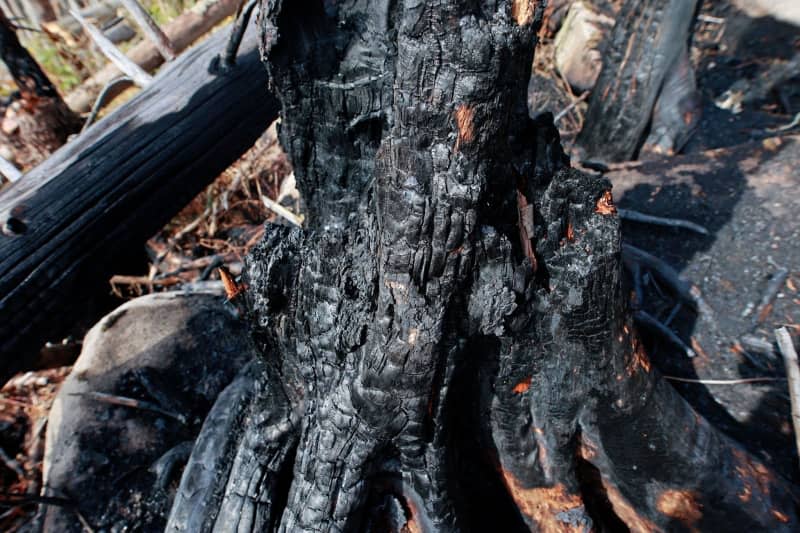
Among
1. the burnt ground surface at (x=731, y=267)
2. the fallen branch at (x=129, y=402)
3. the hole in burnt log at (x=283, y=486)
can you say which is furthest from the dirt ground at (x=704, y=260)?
the hole in burnt log at (x=283, y=486)

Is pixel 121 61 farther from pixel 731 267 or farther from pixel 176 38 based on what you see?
pixel 731 267

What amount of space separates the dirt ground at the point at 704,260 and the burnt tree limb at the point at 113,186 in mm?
431

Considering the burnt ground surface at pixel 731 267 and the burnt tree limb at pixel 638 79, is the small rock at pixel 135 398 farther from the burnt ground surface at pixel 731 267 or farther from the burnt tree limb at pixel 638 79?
the burnt tree limb at pixel 638 79

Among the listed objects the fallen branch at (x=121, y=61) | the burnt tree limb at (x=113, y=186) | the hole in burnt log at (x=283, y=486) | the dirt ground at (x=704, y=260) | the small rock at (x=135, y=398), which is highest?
the fallen branch at (x=121, y=61)

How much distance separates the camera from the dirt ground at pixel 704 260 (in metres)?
1.98

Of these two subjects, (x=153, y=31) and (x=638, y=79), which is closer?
(x=153, y=31)

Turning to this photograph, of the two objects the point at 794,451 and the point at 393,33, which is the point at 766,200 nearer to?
the point at 794,451

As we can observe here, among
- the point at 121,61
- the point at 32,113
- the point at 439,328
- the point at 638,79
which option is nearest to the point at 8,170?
the point at 121,61

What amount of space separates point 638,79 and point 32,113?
4022 mm

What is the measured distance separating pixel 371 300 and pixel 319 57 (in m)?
0.53

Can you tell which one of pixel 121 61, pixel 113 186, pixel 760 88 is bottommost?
pixel 760 88

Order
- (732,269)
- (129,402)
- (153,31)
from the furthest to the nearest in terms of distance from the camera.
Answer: (153,31) → (732,269) → (129,402)

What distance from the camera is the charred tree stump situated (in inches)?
129

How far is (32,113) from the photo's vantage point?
355cm
